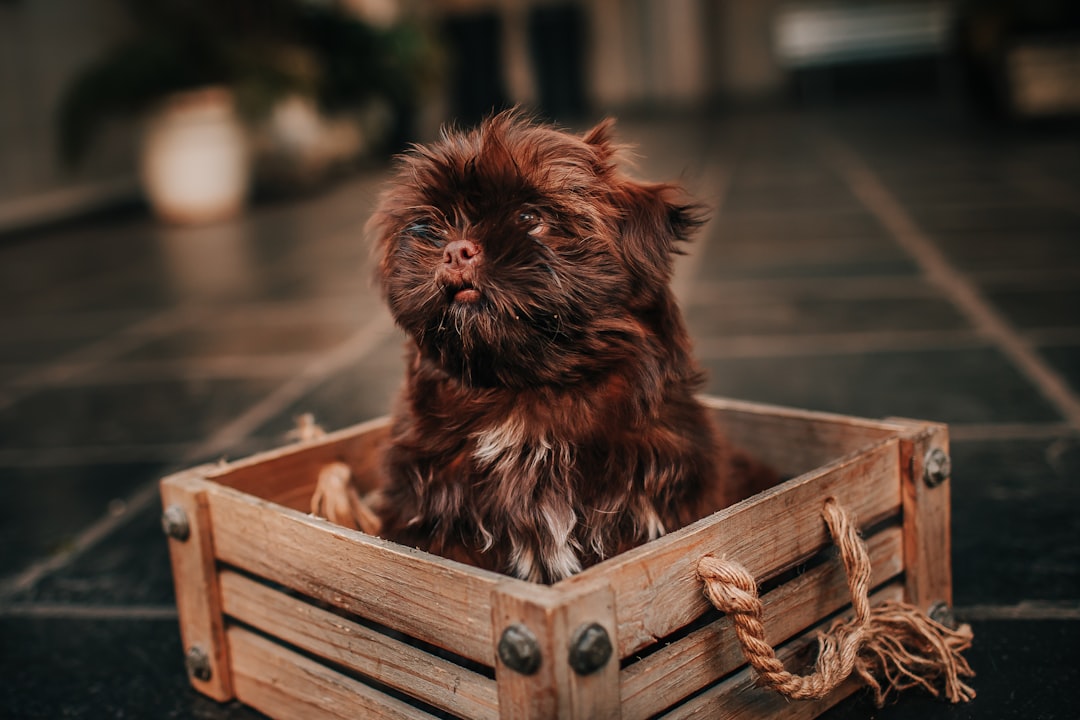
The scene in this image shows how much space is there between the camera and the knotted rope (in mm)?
1197

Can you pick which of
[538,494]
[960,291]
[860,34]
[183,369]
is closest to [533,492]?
[538,494]

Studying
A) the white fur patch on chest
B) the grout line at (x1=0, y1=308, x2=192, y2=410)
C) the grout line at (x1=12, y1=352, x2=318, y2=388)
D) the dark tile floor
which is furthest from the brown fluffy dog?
the grout line at (x1=0, y1=308, x2=192, y2=410)

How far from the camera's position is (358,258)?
603 centimetres

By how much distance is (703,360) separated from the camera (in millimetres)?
3375

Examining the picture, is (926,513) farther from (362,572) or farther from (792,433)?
(362,572)

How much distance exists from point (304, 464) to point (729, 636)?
835 millimetres

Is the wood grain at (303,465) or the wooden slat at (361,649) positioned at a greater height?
the wood grain at (303,465)

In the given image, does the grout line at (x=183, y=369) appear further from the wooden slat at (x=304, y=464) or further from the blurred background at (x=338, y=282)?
the wooden slat at (x=304, y=464)

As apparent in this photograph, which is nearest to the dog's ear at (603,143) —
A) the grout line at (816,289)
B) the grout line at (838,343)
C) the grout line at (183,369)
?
the grout line at (838,343)

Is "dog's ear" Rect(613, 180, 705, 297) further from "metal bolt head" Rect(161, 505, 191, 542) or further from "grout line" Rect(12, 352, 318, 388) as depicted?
"grout line" Rect(12, 352, 318, 388)

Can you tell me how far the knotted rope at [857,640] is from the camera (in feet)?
3.93

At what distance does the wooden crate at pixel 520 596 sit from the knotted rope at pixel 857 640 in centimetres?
4

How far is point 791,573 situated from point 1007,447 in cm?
104

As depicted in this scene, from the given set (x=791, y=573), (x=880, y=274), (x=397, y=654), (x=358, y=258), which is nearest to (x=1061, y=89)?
(x=880, y=274)
